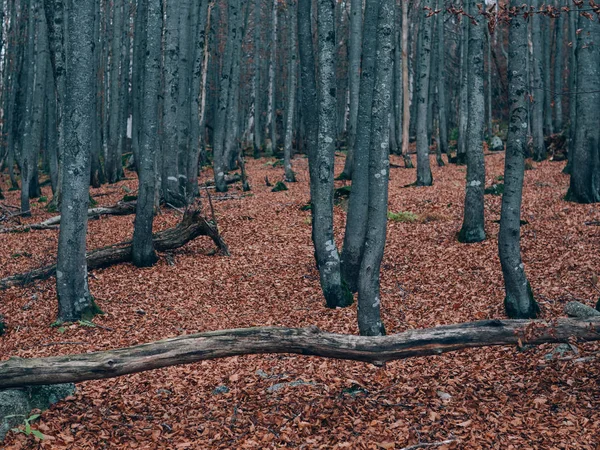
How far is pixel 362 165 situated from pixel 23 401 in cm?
507

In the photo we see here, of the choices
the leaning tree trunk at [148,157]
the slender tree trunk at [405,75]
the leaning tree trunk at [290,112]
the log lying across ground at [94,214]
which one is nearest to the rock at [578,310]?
the leaning tree trunk at [148,157]

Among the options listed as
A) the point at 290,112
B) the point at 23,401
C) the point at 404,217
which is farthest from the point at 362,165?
the point at 290,112

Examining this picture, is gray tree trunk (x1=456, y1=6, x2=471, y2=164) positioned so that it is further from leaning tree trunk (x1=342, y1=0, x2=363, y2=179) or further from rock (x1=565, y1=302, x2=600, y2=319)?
rock (x1=565, y1=302, x2=600, y2=319)

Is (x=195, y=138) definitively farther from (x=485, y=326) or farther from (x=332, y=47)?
(x=485, y=326)

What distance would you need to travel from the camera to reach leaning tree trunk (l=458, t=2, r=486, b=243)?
10.3 meters

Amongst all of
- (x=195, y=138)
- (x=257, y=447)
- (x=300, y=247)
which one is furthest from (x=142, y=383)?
(x=195, y=138)

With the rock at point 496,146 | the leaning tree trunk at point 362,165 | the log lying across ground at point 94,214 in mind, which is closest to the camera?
the leaning tree trunk at point 362,165

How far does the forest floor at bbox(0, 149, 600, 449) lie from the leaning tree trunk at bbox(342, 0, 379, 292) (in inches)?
32.1

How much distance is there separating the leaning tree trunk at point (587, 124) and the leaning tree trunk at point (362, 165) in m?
5.72

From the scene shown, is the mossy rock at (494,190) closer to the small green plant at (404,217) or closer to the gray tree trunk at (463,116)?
the small green plant at (404,217)

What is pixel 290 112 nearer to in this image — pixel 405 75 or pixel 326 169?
pixel 405 75

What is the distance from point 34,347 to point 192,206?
481 centimetres

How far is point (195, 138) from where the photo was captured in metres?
16.8

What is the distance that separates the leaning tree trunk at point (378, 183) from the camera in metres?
6.38
